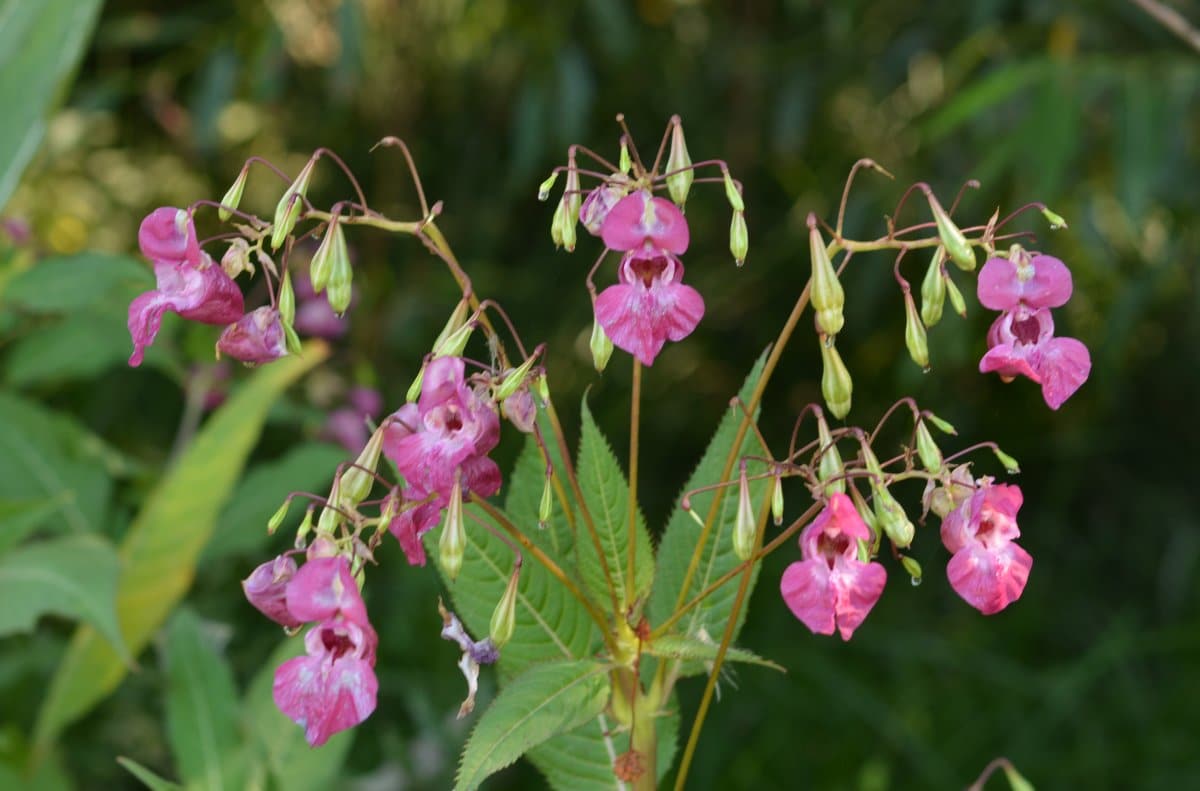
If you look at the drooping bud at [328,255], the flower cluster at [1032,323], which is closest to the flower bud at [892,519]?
the flower cluster at [1032,323]

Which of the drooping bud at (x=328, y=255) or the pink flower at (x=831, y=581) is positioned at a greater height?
the drooping bud at (x=328, y=255)

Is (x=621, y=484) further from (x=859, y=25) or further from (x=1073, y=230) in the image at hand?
(x=859, y=25)

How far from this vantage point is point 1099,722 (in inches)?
102

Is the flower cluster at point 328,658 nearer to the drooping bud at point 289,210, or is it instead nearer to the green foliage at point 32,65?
the drooping bud at point 289,210

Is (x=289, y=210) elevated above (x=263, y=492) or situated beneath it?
elevated above

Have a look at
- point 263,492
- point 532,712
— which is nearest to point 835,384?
point 532,712

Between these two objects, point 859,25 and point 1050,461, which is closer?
point 859,25

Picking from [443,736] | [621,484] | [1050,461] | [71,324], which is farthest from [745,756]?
[621,484]

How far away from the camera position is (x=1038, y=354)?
0.77 metres

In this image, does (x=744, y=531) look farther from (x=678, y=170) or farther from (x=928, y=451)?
(x=678, y=170)

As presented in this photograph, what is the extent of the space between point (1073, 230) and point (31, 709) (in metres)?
2.00

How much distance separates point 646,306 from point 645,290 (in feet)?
0.04

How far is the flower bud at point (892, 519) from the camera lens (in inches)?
27.6

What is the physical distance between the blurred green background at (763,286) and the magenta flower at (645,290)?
3.74ft
